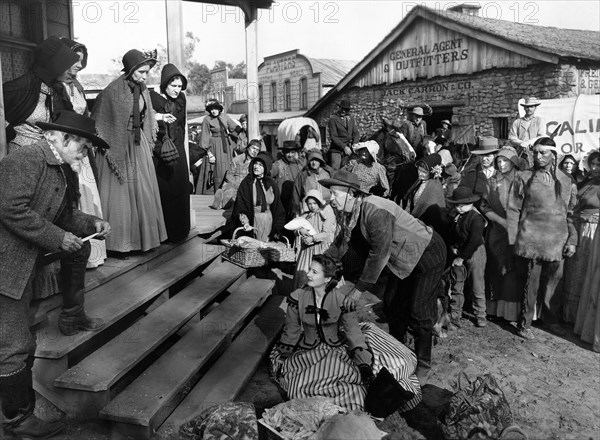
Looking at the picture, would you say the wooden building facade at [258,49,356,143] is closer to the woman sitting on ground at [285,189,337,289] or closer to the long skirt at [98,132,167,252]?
the woman sitting on ground at [285,189,337,289]

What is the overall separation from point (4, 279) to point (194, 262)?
287 cm

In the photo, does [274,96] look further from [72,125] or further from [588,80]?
[72,125]

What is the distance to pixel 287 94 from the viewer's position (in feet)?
91.4

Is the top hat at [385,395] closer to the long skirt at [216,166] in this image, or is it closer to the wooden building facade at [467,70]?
the long skirt at [216,166]

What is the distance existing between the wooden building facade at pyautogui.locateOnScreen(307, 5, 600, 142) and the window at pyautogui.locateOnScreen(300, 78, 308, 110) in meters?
5.91

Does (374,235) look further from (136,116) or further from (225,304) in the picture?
(136,116)

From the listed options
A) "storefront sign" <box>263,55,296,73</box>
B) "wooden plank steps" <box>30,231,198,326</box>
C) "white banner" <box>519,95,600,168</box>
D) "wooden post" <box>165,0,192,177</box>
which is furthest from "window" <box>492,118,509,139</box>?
"storefront sign" <box>263,55,296,73</box>

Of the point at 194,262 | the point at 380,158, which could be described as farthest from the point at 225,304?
the point at 380,158

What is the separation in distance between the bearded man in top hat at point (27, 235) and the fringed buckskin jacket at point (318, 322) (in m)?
1.90

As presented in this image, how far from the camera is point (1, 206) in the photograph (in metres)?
3.33

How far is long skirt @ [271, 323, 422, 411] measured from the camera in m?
4.43

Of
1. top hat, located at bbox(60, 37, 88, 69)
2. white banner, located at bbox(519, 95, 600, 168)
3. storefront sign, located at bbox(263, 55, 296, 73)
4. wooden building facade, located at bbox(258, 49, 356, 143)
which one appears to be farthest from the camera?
storefront sign, located at bbox(263, 55, 296, 73)

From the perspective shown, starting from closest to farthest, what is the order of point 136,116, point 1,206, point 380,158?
point 1,206 < point 136,116 < point 380,158

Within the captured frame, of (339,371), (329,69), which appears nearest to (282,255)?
(339,371)
